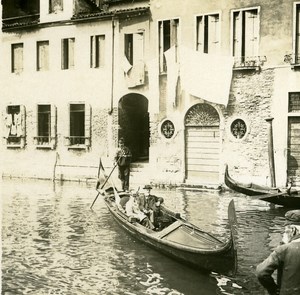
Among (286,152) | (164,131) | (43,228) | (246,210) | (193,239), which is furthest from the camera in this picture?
(164,131)

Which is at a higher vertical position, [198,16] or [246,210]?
[198,16]

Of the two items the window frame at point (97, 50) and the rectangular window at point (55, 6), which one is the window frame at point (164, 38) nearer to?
the window frame at point (97, 50)

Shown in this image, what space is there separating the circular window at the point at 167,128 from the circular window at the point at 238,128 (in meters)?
1.94

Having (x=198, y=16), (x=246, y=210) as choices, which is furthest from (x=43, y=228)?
(x=198, y=16)

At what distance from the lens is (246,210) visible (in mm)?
11633

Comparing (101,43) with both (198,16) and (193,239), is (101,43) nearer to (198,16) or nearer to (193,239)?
(198,16)

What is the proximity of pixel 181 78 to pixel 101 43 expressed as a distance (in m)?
3.34

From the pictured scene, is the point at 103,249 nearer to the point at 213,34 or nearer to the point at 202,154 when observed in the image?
the point at 202,154

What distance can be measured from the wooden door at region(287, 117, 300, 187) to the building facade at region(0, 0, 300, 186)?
1.1 inches

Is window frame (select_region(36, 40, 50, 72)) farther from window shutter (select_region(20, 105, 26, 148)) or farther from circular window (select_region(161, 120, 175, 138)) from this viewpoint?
circular window (select_region(161, 120, 175, 138))

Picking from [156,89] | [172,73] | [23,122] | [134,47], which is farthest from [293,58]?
[23,122]

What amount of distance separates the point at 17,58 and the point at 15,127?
247 centimetres

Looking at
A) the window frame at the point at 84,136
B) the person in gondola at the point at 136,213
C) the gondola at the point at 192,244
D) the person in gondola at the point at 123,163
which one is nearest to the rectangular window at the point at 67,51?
the window frame at the point at 84,136

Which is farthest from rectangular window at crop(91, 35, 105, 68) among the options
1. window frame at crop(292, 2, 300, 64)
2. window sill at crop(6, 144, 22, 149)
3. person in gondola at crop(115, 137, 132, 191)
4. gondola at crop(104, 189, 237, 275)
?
gondola at crop(104, 189, 237, 275)
